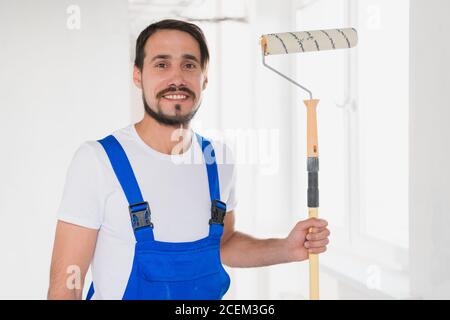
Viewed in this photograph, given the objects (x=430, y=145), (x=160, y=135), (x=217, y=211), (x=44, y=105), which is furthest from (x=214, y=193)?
(x=44, y=105)

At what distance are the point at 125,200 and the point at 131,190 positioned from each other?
0.02 meters

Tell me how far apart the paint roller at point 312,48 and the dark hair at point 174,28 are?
14 centimetres

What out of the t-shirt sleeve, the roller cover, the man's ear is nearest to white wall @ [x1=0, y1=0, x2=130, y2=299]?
the man's ear

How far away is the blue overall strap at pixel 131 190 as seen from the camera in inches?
37.8

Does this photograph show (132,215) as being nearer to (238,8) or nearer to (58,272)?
(58,272)

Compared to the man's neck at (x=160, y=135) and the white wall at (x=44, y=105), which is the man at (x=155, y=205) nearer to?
the man's neck at (x=160, y=135)

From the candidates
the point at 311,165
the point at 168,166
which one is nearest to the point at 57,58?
the point at 168,166

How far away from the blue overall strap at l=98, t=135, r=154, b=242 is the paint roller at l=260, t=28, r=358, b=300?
0.31 metres

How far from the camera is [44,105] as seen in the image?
1.63m

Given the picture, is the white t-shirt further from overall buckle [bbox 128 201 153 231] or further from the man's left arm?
the man's left arm

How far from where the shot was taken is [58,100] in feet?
5.34

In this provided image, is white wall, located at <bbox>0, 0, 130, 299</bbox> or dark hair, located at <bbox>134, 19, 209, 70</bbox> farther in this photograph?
white wall, located at <bbox>0, 0, 130, 299</bbox>

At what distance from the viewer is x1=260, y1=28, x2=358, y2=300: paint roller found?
966mm

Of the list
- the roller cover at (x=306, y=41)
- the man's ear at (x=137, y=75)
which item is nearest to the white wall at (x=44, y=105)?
the man's ear at (x=137, y=75)
